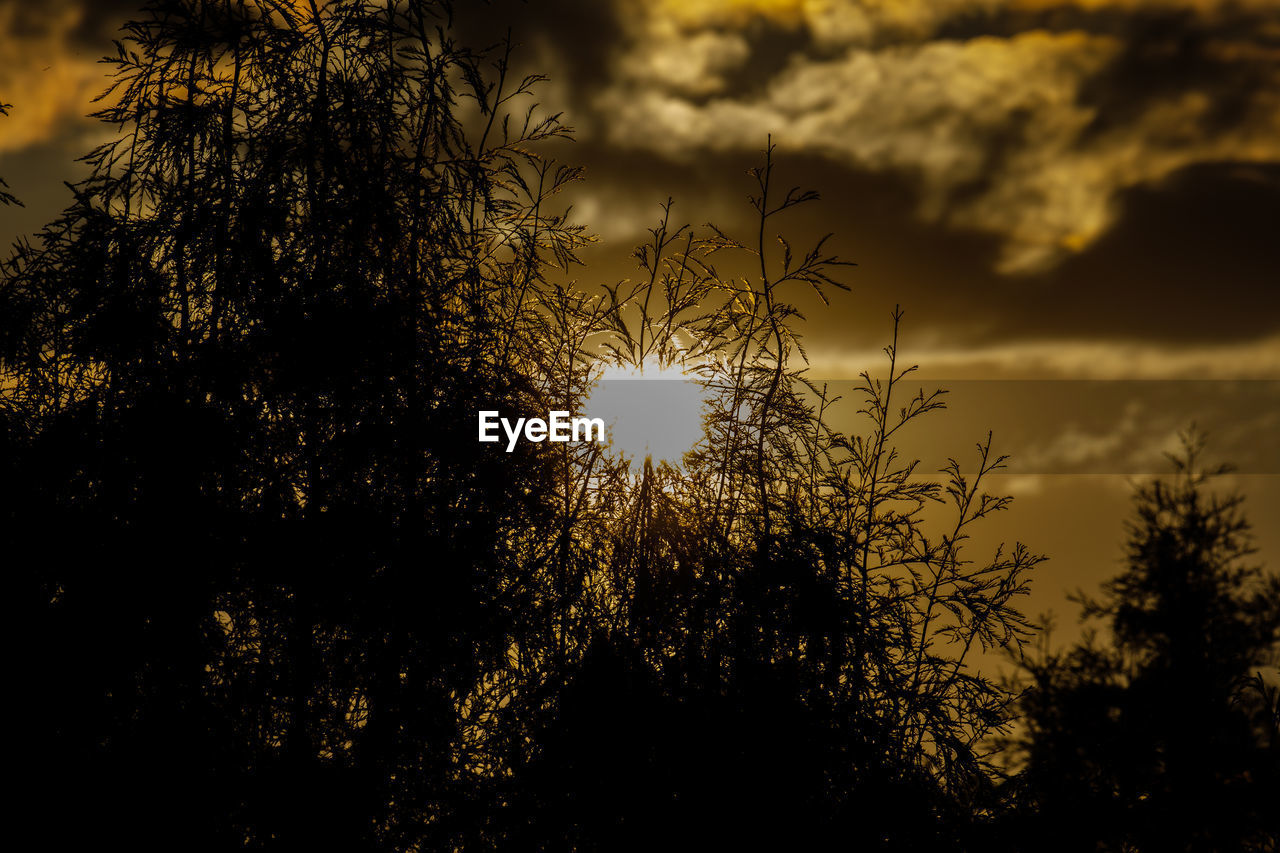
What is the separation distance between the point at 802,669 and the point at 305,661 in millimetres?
3760

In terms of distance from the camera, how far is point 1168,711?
1110cm

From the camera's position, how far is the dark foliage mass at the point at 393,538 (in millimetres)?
5602

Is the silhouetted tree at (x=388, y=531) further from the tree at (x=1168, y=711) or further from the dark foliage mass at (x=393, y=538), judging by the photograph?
the tree at (x=1168, y=711)

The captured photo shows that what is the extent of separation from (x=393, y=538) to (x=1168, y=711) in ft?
36.2

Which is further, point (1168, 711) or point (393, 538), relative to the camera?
point (1168, 711)

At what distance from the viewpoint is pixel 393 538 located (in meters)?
5.83

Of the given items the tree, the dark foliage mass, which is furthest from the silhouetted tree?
the tree

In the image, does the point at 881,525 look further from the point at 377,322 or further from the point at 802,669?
the point at 377,322

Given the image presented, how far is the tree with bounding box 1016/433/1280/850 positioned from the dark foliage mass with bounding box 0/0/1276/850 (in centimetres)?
193

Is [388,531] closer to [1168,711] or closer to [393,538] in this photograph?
[393,538]

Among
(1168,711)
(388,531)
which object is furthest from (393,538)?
(1168,711)

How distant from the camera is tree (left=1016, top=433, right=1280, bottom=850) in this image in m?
8.92

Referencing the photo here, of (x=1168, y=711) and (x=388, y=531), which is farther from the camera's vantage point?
(x=1168, y=711)

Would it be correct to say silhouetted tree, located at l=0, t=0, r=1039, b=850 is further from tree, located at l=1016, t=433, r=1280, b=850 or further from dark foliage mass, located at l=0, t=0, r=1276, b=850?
tree, located at l=1016, t=433, r=1280, b=850
